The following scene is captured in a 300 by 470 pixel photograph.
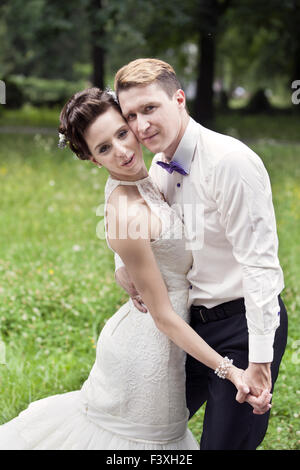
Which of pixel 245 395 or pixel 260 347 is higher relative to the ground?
pixel 260 347

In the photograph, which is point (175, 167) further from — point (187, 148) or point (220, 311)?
point (220, 311)

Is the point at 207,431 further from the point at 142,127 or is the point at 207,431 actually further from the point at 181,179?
the point at 142,127

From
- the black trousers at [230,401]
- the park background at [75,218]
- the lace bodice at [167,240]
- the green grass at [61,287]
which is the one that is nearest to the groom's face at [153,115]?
the lace bodice at [167,240]

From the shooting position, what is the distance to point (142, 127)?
268 centimetres

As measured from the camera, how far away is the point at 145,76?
8.70 feet

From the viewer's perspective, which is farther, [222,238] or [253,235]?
[222,238]

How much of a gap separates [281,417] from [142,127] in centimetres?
265

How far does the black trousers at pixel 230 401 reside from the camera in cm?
276

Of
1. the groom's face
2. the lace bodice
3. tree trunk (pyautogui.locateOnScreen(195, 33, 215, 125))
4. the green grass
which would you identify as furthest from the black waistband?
tree trunk (pyautogui.locateOnScreen(195, 33, 215, 125))

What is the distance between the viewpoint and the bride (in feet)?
8.89

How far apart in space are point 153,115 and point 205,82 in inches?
717

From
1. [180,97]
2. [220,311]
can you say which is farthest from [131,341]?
[180,97]

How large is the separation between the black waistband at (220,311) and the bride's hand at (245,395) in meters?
0.27
